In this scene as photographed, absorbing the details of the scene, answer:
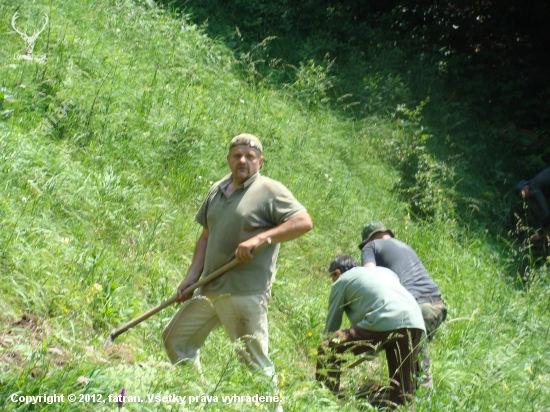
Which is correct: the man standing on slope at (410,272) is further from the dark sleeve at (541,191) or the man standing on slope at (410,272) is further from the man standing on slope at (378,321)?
the dark sleeve at (541,191)

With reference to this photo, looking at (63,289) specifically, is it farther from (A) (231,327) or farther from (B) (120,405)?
(B) (120,405)

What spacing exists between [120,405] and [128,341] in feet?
5.49

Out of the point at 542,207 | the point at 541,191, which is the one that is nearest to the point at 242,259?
the point at 542,207

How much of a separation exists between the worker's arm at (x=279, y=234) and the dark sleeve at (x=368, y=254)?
5.94 feet

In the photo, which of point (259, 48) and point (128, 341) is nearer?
point (128, 341)

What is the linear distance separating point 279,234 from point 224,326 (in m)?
0.75

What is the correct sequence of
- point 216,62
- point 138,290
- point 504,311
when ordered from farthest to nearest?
1. point 216,62
2. point 504,311
3. point 138,290

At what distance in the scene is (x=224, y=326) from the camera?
15.5ft

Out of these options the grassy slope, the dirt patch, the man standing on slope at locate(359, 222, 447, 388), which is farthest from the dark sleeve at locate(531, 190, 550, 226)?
the dirt patch

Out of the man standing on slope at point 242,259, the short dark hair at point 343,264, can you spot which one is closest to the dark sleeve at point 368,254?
the short dark hair at point 343,264

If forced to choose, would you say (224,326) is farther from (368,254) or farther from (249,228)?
(368,254)

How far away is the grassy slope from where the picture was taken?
4.46m

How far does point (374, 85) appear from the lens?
36.8 ft

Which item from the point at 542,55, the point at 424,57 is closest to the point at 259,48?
the point at 424,57
